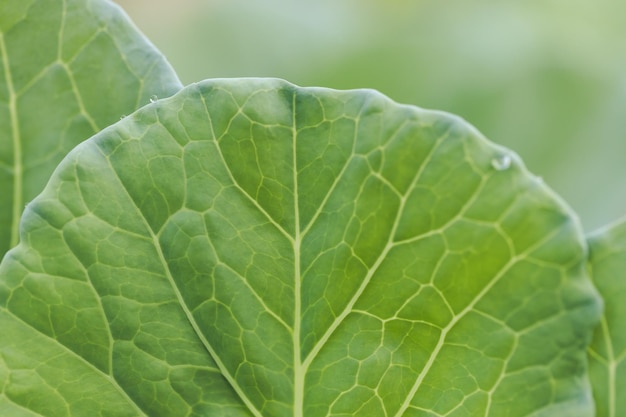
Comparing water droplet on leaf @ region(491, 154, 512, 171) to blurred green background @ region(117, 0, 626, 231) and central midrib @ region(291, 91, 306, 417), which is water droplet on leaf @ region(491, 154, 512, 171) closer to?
central midrib @ region(291, 91, 306, 417)

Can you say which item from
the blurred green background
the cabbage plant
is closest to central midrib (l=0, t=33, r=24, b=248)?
the cabbage plant

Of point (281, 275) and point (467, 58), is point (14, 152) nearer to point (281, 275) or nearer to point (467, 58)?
point (281, 275)

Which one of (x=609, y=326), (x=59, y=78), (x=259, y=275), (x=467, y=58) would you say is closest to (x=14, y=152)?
(x=59, y=78)

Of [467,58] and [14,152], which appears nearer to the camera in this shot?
[14,152]

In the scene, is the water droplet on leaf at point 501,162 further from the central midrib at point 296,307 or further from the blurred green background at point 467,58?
the blurred green background at point 467,58

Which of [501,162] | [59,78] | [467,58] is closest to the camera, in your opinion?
[501,162]

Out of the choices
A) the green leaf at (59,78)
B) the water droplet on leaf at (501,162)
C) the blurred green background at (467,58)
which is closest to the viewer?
the water droplet on leaf at (501,162)

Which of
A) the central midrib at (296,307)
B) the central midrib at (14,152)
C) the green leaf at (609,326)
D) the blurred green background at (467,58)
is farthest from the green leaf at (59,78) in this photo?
the blurred green background at (467,58)
